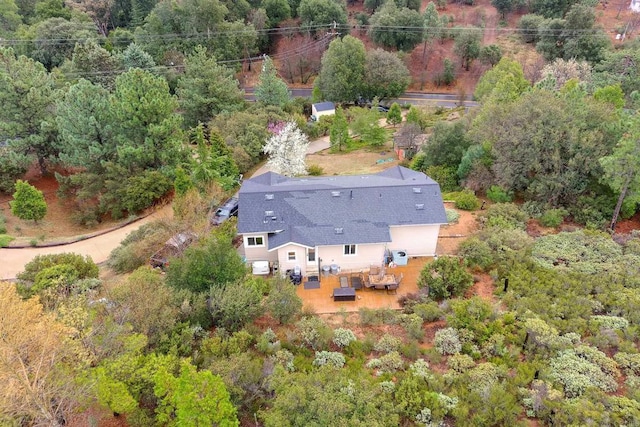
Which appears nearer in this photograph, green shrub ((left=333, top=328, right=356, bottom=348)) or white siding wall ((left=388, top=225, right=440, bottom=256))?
green shrub ((left=333, top=328, right=356, bottom=348))

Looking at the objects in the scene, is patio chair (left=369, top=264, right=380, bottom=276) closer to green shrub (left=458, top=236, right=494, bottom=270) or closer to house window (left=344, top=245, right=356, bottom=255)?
house window (left=344, top=245, right=356, bottom=255)

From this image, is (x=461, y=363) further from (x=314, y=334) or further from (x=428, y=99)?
(x=428, y=99)

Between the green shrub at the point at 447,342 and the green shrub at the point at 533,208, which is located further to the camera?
the green shrub at the point at 533,208

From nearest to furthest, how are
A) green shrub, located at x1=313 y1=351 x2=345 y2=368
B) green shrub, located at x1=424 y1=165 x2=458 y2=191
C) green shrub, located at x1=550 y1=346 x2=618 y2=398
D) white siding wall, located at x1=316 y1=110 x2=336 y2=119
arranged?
green shrub, located at x1=550 y1=346 x2=618 y2=398 → green shrub, located at x1=313 y1=351 x2=345 y2=368 → green shrub, located at x1=424 y1=165 x2=458 y2=191 → white siding wall, located at x1=316 y1=110 x2=336 y2=119

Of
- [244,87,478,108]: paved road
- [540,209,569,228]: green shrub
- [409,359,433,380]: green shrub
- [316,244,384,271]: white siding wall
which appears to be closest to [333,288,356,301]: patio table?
[316,244,384,271]: white siding wall

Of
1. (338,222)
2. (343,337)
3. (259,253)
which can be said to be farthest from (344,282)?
(259,253)

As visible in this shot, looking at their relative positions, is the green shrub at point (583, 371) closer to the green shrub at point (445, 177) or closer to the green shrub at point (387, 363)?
the green shrub at point (387, 363)

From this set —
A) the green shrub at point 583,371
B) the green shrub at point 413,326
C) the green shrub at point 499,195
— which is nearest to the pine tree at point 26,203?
the green shrub at point 413,326
